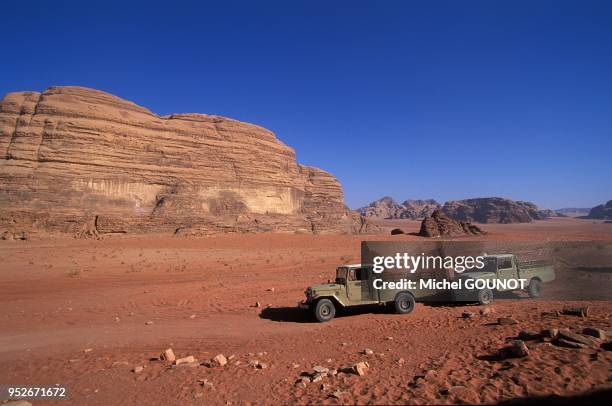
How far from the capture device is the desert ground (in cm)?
502

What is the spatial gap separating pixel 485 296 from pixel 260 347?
276 inches

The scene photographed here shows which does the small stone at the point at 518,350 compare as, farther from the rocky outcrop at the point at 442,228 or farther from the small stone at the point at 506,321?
the rocky outcrop at the point at 442,228

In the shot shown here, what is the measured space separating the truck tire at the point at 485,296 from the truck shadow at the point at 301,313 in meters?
2.89

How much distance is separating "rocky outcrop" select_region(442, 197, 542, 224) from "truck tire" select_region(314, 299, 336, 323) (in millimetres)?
127720

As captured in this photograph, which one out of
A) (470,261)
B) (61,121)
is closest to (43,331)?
(470,261)

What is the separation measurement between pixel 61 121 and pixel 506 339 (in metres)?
42.6

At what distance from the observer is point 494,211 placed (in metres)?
127

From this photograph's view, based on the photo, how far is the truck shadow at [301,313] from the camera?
9805mm

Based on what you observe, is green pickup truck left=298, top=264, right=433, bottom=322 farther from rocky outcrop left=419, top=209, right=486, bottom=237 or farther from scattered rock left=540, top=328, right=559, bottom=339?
rocky outcrop left=419, top=209, right=486, bottom=237

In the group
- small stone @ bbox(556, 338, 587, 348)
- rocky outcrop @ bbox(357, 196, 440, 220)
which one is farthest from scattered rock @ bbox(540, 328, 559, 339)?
rocky outcrop @ bbox(357, 196, 440, 220)

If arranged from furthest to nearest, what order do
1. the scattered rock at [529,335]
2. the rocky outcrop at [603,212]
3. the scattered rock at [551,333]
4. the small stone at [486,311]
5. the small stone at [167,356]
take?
the rocky outcrop at [603,212], the small stone at [486,311], the small stone at [167,356], the scattered rock at [529,335], the scattered rock at [551,333]

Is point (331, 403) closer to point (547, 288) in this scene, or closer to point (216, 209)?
point (547, 288)

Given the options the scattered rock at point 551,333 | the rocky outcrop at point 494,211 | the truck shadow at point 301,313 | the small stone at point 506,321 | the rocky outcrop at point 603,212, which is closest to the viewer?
the scattered rock at point 551,333

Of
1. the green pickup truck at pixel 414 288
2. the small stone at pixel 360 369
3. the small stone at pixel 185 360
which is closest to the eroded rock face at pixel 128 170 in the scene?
the green pickup truck at pixel 414 288
